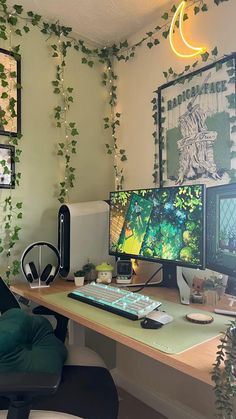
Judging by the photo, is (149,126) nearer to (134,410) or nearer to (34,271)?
(34,271)

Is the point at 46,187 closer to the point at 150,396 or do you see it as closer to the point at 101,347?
the point at 101,347

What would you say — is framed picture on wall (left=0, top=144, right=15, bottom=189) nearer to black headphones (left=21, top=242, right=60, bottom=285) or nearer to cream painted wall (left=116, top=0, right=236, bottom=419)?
black headphones (left=21, top=242, right=60, bottom=285)

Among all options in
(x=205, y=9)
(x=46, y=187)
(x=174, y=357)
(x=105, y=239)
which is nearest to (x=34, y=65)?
(x=46, y=187)

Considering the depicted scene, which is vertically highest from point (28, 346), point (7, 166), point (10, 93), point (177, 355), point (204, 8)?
point (204, 8)

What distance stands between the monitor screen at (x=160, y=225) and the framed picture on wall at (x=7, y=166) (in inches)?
23.3

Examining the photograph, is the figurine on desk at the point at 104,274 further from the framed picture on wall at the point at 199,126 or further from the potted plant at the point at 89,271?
the framed picture on wall at the point at 199,126

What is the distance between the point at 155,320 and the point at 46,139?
136cm

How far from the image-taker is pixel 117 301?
125cm

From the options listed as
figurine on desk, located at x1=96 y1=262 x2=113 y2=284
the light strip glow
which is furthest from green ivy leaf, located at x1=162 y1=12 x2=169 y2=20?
figurine on desk, located at x1=96 y1=262 x2=113 y2=284

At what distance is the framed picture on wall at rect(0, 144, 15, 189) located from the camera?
5.85 feet

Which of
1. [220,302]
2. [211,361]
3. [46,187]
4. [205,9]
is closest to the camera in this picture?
[211,361]

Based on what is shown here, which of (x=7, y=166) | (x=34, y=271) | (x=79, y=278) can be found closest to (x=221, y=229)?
(x=79, y=278)

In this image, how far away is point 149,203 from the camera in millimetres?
1553

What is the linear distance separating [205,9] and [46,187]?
4.37ft
